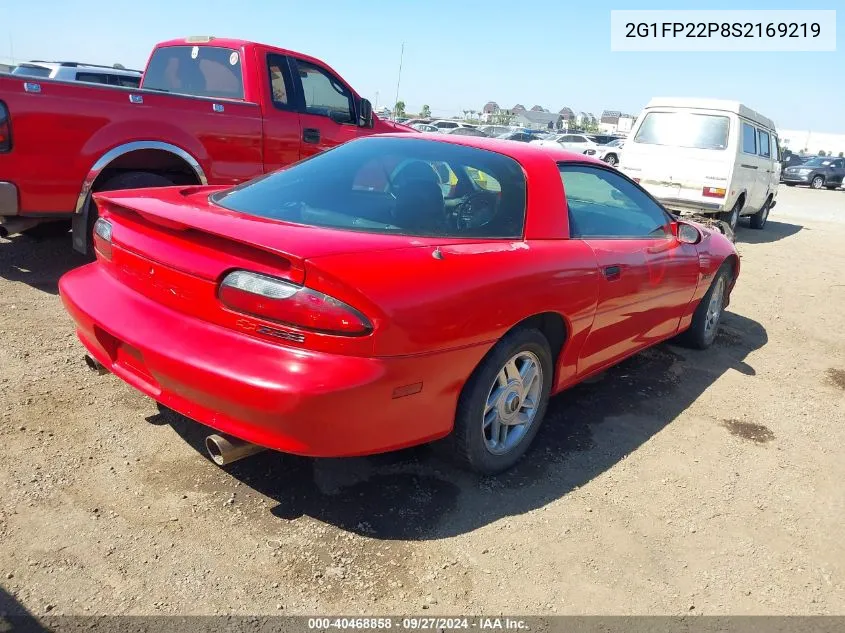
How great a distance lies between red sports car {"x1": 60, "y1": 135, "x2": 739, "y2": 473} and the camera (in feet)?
7.38

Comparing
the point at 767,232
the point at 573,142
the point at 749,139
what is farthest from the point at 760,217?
the point at 573,142

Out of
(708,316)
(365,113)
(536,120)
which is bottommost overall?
(708,316)

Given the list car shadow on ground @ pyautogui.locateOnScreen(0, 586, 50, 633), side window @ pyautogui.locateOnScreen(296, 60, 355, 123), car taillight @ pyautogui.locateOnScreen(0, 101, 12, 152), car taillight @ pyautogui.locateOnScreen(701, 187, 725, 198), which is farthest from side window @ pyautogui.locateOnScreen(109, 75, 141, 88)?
car shadow on ground @ pyautogui.locateOnScreen(0, 586, 50, 633)

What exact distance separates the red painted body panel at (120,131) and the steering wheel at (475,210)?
3.09 m

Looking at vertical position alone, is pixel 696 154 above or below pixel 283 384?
above

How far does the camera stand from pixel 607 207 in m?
3.85

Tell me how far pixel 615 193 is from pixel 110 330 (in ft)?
9.30

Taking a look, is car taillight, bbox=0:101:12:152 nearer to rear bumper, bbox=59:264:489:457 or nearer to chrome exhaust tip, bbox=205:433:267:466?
rear bumper, bbox=59:264:489:457

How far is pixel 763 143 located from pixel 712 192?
9.10 feet

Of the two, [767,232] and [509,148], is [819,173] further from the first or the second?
[509,148]

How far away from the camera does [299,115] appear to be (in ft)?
20.2

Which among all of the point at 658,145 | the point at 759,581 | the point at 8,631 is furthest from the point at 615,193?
the point at 658,145

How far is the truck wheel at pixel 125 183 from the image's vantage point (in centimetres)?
496

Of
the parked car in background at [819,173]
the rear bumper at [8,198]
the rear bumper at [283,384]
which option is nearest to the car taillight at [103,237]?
the rear bumper at [283,384]
